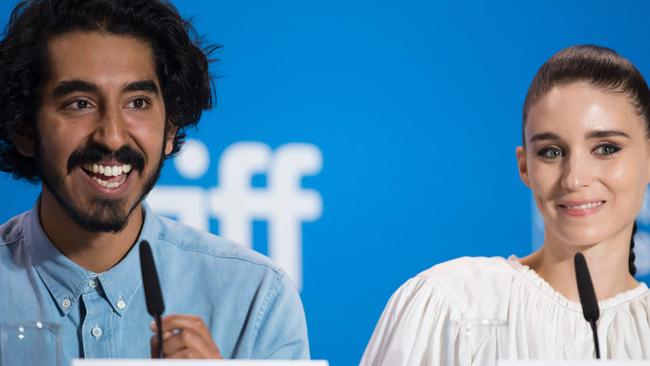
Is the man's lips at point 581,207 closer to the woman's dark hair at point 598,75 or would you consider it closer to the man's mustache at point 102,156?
the woman's dark hair at point 598,75

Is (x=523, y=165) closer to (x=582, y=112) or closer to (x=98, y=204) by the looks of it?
(x=582, y=112)

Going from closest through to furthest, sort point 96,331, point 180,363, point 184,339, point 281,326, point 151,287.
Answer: point 180,363 < point 151,287 < point 184,339 < point 96,331 < point 281,326

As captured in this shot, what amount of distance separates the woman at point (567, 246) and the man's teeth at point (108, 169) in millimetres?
707

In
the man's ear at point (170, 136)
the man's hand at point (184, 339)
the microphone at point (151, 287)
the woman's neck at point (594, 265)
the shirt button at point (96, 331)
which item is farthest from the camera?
the man's ear at point (170, 136)

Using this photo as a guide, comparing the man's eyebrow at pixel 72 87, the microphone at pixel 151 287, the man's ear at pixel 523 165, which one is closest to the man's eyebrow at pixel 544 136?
the man's ear at pixel 523 165

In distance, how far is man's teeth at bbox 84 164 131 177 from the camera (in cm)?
209

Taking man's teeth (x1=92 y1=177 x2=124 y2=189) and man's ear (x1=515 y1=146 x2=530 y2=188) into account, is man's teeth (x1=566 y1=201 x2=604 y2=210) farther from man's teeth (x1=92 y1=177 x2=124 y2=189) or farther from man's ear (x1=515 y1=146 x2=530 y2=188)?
man's teeth (x1=92 y1=177 x2=124 y2=189)

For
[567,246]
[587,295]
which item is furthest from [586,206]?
[587,295]

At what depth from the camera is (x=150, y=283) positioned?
1.52 metres

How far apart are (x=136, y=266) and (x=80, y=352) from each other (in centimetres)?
21

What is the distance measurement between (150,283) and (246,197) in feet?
4.73

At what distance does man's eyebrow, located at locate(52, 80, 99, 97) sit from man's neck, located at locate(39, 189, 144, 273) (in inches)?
8.5

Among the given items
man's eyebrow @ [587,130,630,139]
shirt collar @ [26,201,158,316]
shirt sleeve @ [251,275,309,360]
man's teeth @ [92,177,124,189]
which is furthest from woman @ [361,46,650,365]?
man's teeth @ [92,177,124,189]

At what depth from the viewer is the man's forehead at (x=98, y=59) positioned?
2137mm
